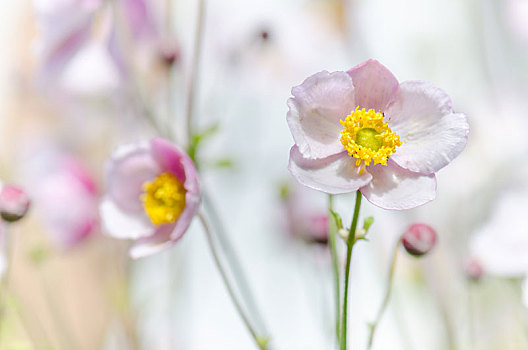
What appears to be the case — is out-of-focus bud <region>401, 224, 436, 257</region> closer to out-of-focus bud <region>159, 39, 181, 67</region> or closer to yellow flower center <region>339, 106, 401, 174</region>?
yellow flower center <region>339, 106, 401, 174</region>

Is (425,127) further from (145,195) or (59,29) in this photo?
(59,29)

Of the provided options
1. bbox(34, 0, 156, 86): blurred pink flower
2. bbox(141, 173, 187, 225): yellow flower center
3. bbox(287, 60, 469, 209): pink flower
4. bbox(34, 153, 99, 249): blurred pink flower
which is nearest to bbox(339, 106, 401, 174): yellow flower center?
bbox(287, 60, 469, 209): pink flower

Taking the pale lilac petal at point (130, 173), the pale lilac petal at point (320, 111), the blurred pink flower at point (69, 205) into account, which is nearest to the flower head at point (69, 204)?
the blurred pink flower at point (69, 205)

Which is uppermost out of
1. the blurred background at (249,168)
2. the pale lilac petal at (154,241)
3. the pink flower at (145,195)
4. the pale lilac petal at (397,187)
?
the pale lilac petal at (397,187)

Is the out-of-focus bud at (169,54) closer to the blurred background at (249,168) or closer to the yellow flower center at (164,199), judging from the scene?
the blurred background at (249,168)

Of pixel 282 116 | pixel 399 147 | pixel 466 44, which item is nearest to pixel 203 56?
pixel 282 116
